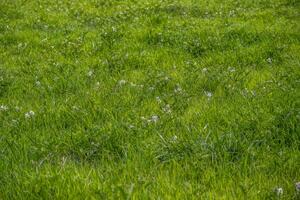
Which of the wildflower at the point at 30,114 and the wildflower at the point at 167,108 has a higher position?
the wildflower at the point at 167,108

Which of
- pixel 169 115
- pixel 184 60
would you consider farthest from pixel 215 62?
pixel 169 115

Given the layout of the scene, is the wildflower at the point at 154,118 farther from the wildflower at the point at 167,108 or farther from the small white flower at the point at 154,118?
the wildflower at the point at 167,108

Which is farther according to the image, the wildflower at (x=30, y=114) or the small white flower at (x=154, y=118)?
the wildflower at (x=30, y=114)

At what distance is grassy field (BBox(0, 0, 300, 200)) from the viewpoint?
4551mm

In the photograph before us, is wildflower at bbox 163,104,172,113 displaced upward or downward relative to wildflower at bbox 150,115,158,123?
downward

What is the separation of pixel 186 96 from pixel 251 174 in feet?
8.66

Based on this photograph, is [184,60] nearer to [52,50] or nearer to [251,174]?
[52,50]

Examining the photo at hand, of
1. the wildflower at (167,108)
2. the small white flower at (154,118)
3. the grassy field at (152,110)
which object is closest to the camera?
the grassy field at (152,110)

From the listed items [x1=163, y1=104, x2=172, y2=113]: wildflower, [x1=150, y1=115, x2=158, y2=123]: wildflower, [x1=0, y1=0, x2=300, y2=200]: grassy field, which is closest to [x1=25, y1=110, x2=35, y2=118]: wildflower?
[x1=0, y1=0, x2=300, y2=200]: grassy field

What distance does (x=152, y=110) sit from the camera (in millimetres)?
Answer: 6598

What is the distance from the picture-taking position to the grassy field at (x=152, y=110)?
455 centimetres

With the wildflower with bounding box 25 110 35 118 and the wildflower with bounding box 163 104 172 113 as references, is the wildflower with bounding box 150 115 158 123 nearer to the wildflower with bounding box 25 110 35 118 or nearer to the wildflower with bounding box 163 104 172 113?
the wildflower with bounding box 163 104 172 113

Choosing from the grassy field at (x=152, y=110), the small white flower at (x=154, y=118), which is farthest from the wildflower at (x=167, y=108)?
the small white flower at (x=154, y=118)

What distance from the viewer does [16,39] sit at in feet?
38.7
